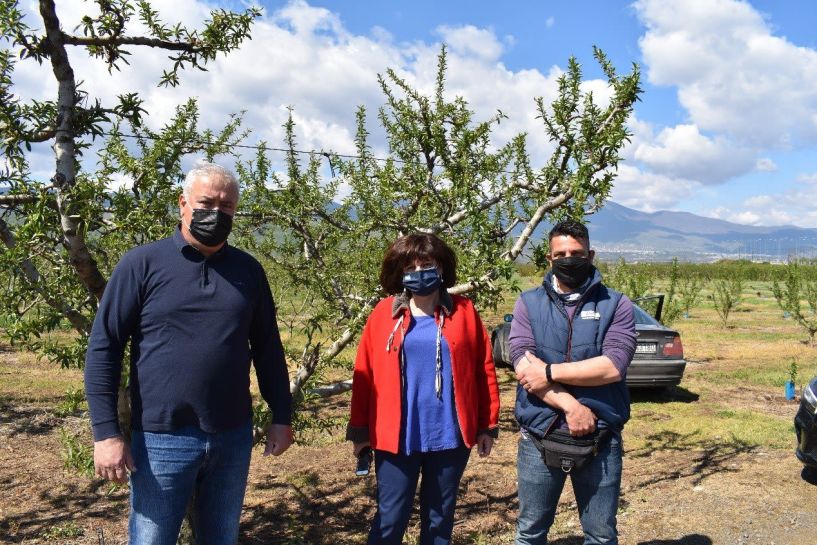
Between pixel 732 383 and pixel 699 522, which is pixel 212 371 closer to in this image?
pixel 699 522

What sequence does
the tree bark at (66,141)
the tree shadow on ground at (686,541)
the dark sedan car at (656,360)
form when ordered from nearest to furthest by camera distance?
the tree bark at (66,141), the tree shadow on ground at (686,541), the dark sedan car at (656,360)

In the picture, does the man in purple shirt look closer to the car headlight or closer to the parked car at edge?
the parked car at edge

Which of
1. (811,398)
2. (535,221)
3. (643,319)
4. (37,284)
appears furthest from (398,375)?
(643,319)

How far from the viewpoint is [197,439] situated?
2.22m

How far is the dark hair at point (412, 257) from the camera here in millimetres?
2766

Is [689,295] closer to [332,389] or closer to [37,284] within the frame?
[332,389]

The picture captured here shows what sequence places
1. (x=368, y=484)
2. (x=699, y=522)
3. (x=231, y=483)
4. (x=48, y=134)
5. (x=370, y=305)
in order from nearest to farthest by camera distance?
(x=231, y=483) < (x=48, y=134) < (x=370, y=305) < (x=699, y=522) < (x=368, y=484)

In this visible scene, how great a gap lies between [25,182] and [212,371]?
1.19 meters

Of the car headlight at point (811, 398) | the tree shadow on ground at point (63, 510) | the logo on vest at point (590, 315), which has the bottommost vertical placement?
the tree shadow on ground at point (63, 510)

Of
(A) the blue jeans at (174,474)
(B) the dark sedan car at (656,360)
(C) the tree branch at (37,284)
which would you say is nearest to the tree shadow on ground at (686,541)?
(A) the blue jeans at (174,474)

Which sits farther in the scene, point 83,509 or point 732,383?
point 732,383

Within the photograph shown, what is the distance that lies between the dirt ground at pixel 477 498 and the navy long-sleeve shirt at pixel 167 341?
5.35 ft

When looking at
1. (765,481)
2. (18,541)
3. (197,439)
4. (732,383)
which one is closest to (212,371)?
(197,439)

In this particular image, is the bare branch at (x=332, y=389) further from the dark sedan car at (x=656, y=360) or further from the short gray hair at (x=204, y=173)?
the dark sedan car at (x=656, y=360)
